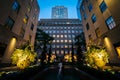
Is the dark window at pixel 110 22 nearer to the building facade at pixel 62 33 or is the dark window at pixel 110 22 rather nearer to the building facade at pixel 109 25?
the building facade at pixel 109 25

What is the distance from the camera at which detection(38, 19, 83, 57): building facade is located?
69.7 meters

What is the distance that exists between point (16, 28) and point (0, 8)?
5682 millimetres

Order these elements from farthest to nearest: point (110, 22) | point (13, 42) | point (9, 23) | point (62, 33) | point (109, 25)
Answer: point (62, 33)
point (13, 42)
point (109, 25)
point (110, 22)
point (9, 23)

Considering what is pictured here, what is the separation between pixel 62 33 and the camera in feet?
247

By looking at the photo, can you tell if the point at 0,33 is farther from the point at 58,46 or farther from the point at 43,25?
the point at 43,25

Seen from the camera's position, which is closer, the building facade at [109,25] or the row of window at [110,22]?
the building facade at [109,25]

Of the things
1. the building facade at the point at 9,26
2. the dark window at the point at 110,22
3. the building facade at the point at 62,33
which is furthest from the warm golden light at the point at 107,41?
the building facade at the point at 62,33

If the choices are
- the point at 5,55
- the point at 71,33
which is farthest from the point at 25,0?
the point at 71,33

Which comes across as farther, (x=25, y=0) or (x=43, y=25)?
(x=43, y=25)

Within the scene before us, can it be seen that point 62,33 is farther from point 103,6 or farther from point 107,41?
point 107,41

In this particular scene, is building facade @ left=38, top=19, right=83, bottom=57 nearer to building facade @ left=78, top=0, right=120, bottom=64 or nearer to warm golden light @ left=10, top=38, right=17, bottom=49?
building facade @ left=78, top=0, right=120, bottom=64

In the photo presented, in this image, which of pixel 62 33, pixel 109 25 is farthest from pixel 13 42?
pixel 62 33

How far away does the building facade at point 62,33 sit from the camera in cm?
6972

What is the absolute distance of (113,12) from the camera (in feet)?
51.4
